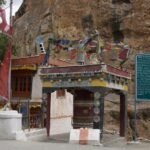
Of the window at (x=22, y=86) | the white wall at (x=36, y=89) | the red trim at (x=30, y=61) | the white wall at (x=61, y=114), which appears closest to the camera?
the white wall at (x=61, y=114)

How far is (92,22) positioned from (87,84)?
27.2m

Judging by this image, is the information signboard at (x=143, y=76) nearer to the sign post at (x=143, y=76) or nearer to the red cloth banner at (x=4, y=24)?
the sign post at (x=143, y=76)

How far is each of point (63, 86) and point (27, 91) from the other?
183 inches

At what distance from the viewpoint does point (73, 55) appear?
24.7 m

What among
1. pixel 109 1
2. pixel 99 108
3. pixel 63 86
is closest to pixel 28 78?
pixel 63 86

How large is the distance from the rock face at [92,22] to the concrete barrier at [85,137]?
1058 inches

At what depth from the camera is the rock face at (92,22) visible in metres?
44.6

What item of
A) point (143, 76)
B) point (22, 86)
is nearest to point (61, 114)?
point (22, 86)

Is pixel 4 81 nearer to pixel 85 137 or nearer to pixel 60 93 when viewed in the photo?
pixel 85 137

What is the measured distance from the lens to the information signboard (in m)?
17.7

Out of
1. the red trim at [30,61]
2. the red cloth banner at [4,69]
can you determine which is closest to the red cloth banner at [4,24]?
the red cloth banner at [4,69]

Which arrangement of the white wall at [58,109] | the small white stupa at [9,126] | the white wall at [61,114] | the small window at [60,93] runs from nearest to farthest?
the small white stupa at [9,126] → the white wall at [61,114] → the white wall at [58,109] → the small window at [60,93]

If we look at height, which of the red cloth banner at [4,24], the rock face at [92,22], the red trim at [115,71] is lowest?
the red trim at [115,71]

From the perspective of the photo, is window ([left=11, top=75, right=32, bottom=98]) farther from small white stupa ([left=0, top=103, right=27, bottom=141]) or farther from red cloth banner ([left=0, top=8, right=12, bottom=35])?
small white stupa ([left=0, top=103, right=27, bottom=141])
